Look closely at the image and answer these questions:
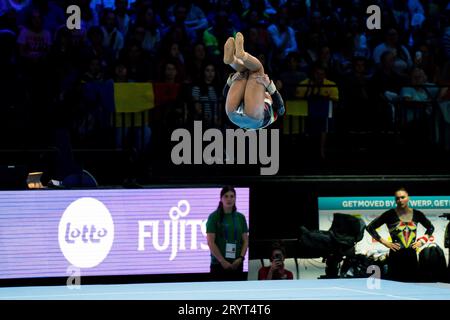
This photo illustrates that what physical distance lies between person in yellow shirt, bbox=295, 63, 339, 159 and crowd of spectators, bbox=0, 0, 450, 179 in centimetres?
15

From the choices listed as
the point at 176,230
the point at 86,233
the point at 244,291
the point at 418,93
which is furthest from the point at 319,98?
the point at 86,233

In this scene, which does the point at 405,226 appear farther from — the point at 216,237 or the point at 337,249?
the point at 216,237

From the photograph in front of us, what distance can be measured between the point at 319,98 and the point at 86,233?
10.3 ft

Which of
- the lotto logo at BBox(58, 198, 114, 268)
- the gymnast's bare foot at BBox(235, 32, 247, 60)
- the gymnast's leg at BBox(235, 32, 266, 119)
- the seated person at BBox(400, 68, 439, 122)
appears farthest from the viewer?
the seated person at BBox(400, 68, 439, 122)

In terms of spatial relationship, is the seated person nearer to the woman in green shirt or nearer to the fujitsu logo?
the woman in green shirt

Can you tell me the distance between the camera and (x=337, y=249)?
9750mm

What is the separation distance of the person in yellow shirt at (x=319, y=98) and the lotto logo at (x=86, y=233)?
274 cm

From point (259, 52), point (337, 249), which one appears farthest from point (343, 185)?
point (259, 52)

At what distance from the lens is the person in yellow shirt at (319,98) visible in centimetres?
1060

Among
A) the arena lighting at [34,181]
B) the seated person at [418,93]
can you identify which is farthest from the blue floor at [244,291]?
the seated person at [418,93]

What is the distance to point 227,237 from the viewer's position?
363 inches

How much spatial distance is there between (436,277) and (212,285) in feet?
8.00

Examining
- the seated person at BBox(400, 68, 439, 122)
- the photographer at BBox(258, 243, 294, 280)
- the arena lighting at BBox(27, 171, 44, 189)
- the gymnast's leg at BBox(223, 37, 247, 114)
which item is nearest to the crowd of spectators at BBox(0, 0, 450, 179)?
the seated person at BBox(400, 68, 439, 122)

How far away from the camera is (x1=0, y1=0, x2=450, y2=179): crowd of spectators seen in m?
10.1
